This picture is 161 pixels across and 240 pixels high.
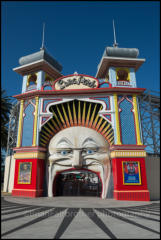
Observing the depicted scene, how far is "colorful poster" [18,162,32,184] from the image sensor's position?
1577 centimetres

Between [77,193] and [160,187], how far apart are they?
8230 mm

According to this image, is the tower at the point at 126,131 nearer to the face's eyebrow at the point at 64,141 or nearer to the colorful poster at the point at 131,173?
the colorful poster at the point at 131,173

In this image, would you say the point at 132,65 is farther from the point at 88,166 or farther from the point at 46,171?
the point at 46,171

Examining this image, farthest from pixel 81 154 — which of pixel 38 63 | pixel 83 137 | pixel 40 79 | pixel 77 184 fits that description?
pixel 38 63

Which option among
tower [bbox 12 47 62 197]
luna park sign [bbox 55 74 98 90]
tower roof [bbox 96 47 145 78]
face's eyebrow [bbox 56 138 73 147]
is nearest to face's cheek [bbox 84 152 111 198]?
face's eyebrow [bbox 56 138 73 147]

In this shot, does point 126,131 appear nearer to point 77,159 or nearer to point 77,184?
point 77,159

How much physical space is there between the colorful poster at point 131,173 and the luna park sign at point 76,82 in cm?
838

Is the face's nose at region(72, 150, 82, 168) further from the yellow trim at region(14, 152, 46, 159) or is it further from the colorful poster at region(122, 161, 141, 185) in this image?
the colorful poster at region(122, 161, 141, 185)

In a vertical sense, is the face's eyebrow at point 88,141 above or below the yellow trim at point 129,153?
above

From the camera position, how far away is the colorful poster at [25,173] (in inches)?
621

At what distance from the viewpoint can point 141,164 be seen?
48.7 ft

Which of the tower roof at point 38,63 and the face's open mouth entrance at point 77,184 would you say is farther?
the tower roof at point 38,63

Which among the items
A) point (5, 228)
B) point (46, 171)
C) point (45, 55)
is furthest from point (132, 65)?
point (5, 228)

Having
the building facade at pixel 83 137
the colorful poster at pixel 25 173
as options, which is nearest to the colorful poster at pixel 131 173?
the building facade at pixel 83 137
